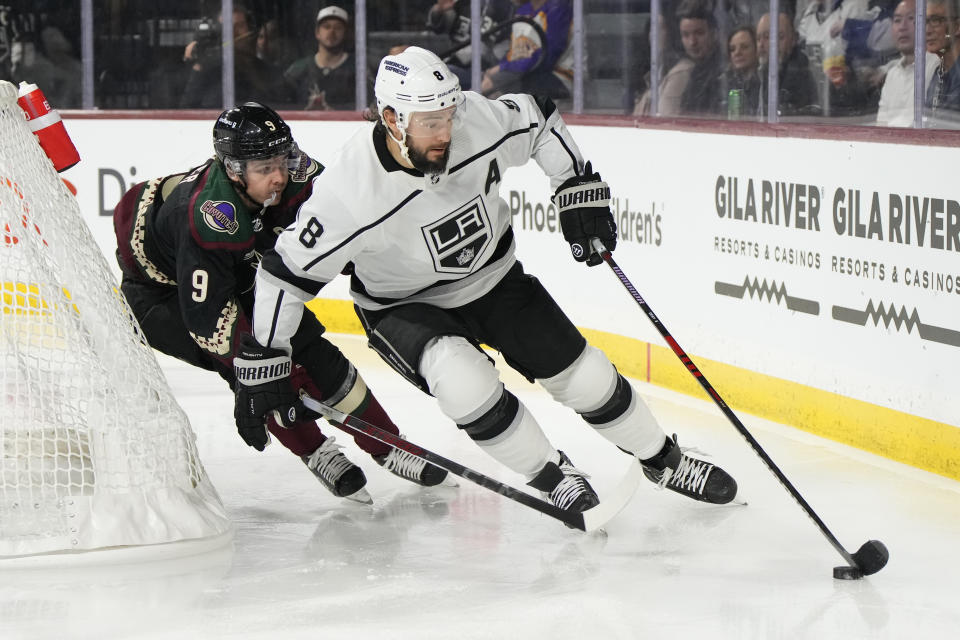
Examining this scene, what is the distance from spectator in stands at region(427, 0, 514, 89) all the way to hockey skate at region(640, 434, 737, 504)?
9.67 feet

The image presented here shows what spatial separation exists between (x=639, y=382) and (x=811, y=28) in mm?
1295

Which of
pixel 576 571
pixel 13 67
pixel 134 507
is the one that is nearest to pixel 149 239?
pixel 134 507

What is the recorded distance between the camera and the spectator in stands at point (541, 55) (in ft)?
18.2

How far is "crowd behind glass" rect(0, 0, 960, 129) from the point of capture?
3.97 metres

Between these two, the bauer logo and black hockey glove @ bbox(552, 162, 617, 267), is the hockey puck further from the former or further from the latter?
the bauer logo

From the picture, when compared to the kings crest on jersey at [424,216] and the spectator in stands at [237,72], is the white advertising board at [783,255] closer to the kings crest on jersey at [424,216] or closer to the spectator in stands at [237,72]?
the kings crest on jersey at [424,216]

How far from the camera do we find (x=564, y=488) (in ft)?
10.1

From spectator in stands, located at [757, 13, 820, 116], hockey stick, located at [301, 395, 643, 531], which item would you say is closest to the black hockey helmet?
hockey stick, located at [301, 395, 643, 531]

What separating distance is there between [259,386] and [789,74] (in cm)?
222

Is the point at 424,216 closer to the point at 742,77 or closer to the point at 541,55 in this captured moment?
the point at 742,77

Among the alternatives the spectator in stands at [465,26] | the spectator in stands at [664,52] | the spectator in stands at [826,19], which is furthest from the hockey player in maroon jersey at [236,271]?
the spectator in stands at [465,26]

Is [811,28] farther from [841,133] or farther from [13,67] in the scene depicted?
[13,67]

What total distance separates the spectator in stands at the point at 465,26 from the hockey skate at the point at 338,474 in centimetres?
277

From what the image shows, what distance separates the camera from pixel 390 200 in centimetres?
284
